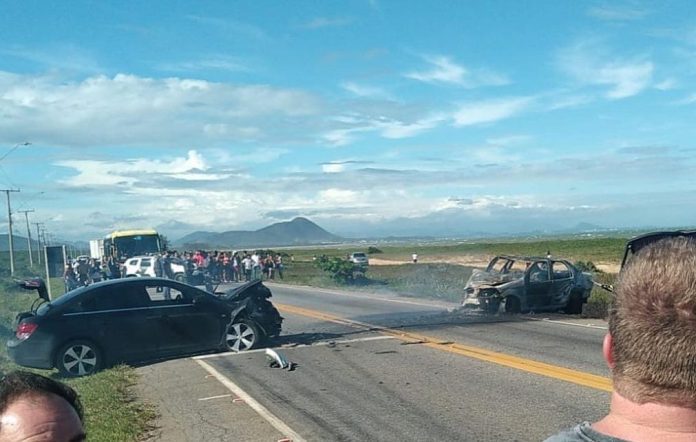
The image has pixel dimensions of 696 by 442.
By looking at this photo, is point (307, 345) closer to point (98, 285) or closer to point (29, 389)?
point (98, 285)

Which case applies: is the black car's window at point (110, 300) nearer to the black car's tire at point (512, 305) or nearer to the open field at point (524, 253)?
the black car's tire at point (512, 305)

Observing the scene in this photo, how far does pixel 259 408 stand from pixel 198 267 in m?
29.0

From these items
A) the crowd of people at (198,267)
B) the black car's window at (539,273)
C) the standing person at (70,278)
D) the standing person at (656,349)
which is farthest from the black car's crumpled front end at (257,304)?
the standing person at (70,278)

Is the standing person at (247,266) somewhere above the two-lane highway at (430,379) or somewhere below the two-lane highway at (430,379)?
above

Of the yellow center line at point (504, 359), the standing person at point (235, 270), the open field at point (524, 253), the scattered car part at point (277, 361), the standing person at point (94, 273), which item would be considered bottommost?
the open field at point (524, 253)

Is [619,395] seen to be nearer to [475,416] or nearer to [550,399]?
[475,416]

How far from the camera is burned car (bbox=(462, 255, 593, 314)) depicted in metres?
17.8

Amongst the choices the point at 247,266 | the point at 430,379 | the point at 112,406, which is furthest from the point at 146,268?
the point at 430,379

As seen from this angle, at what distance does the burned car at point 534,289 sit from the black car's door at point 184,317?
694cm

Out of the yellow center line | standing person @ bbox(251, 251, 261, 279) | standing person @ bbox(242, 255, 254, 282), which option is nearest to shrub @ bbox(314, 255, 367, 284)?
standing person @ bbox(242, 255, 254, 282)

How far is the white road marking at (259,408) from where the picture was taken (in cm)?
769

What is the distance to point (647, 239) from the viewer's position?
2.32m

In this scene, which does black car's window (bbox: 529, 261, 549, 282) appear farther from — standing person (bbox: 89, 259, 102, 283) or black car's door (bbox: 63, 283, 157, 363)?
standing person (bbox: 89, 259, 102, 283)

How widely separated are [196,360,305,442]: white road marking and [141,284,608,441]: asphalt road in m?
0.01
